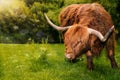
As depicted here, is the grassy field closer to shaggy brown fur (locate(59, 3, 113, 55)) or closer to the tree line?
shaggy brown fur (locate(59, 3, 113, 55))

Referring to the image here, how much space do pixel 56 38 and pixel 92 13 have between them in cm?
977

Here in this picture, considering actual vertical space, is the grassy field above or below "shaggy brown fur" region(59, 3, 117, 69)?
below

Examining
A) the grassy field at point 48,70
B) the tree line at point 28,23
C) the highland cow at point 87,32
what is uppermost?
the highland cow at point 87,32

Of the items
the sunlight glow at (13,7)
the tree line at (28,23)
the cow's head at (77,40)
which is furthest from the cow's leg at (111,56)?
the sunlight glow at (13,7)

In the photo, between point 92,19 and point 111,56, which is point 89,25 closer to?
point 92,19

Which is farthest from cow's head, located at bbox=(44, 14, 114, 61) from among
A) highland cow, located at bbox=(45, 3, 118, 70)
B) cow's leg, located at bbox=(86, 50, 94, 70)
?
cow's leg, located at bbox=(86, 50, 94, 70)

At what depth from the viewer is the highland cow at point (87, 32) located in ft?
29.7

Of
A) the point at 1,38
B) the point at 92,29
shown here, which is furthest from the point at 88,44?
the point at 1,38

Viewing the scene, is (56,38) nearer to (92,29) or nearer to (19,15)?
(19,15)

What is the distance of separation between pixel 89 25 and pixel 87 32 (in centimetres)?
61

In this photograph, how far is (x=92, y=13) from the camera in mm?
10211

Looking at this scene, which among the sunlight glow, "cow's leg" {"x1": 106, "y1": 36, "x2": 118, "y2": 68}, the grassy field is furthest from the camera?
the sunlight glow

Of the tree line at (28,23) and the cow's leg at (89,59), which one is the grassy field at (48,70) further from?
the tree line at (28,23)

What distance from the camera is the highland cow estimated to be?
29.7 feet
